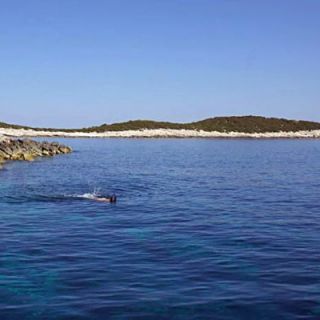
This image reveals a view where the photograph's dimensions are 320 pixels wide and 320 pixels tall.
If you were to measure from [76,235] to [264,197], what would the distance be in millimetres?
18173

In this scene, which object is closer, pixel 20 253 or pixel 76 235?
pixel 20 253

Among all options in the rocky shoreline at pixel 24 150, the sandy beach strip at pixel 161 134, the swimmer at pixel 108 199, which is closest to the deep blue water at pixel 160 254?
the swimmer at pixel 108 199

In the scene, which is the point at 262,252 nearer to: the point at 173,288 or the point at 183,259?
the point at 183,259

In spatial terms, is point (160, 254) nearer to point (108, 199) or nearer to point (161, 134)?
point (108, 199)

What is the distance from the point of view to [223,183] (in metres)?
48.0

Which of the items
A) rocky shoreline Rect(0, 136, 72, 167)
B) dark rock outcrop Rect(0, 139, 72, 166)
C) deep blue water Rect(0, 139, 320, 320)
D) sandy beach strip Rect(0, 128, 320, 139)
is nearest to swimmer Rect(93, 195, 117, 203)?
deep blue water Rect(0, 139, 320, 320)

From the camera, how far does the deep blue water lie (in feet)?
49.1

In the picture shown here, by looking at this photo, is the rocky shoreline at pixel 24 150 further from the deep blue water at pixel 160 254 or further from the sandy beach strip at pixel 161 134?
the sandy beach strip at pixel 161 134

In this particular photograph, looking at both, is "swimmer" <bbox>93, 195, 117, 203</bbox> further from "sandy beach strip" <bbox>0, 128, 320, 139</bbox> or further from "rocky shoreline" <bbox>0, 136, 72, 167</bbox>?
"sandy beach strip" <bbox>0, 128, 320, 139</bbox>

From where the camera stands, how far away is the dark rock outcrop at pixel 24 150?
239ft

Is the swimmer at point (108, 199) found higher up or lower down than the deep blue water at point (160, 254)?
higher up

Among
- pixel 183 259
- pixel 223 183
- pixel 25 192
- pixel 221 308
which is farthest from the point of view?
pixel 223 183

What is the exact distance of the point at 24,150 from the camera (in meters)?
77.2

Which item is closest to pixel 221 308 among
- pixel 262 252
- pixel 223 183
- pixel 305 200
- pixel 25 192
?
pixel 262 252
